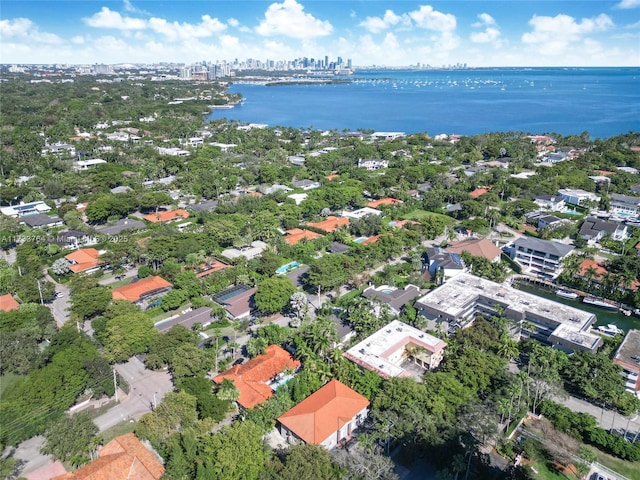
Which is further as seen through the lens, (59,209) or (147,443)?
(59,209)

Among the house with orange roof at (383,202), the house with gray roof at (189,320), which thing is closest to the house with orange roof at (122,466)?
the house with gray roof at (189,320)

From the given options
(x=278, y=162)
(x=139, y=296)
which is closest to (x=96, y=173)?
(x=278, y=162)

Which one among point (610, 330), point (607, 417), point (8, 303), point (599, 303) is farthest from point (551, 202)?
point (8, 303)

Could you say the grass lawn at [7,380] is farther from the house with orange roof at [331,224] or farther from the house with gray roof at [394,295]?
the house with orange roof at [331,224]

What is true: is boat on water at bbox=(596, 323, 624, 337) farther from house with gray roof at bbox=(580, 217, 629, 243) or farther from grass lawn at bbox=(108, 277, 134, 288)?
grass lawn at bbox=(108, 277, 134, 288)

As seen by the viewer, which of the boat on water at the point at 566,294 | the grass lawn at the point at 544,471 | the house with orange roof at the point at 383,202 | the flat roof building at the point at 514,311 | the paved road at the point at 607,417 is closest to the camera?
the grass lawn at the point at 544,471

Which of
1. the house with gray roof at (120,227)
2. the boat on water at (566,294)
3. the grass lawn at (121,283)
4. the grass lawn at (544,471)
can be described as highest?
the house with gray roof at (120,227)

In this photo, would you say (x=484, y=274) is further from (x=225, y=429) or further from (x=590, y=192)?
(x=590, y=192)
